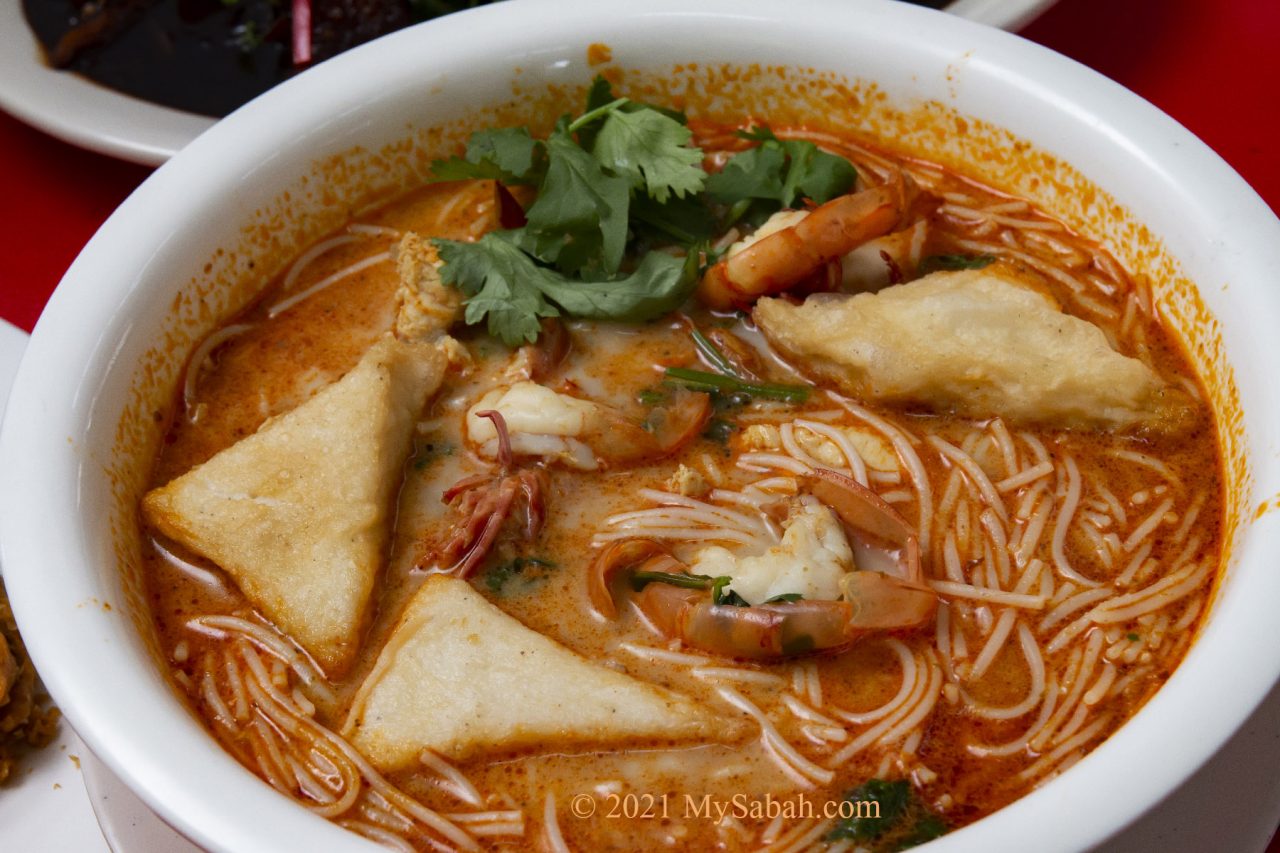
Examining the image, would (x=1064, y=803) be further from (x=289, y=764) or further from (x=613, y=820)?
(x=289, y=764)

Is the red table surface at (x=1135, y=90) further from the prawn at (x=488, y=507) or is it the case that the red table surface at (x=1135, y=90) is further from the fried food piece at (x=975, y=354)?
the prawn at (x=488, y=507)

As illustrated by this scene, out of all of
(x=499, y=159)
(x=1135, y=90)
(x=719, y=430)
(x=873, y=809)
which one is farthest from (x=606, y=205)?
(x=1135, y=90)

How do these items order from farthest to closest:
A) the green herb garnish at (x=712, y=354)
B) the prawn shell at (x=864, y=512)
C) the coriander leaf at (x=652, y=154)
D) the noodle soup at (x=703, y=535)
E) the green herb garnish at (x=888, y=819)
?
the coriander leaf at (x=652, y=154) < the green herb garnish at (x=712, y=354) < the prawn shell at (x=864, y=512) < the noodle soup at (x=703, y=535) < the green herb garnish at (x=888, y=819)

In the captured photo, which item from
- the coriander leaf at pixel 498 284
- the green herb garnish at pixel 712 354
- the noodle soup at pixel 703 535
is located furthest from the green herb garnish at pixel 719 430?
the coriander leaf at pixel 498 284

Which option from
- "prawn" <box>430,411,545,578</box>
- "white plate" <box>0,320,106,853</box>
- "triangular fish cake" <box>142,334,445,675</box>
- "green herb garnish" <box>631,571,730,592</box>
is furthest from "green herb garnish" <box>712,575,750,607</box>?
"white plate" <box>0,320,106,853</box>

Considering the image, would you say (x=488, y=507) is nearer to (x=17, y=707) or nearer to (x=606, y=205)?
(x=606, y=205)
